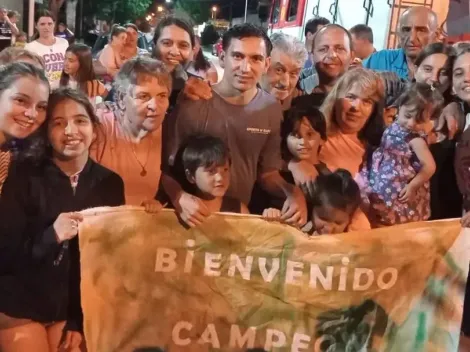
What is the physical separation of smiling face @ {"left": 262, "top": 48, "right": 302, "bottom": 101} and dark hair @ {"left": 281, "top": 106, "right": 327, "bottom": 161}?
8.2 inches

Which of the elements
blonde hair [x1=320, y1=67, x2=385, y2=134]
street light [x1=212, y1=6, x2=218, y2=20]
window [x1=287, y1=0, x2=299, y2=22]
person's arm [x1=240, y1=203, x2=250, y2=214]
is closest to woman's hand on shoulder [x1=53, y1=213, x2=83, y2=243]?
person's arm [x1=240, y1=203, x2=250, y2=214]

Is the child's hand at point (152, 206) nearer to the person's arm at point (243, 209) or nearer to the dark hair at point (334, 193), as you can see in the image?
the person's arm at point (243, 209)

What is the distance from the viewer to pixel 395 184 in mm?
2492

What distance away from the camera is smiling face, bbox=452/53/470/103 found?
2.55 m

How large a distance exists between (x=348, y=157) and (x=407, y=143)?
0.76 ft

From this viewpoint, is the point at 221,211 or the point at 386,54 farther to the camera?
the point at 386,54

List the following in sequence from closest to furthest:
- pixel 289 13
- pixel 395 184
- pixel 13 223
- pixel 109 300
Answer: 1. pixel 13 223
2. pixel 109 300
3. pixel 395 184
4. pixel 289 13

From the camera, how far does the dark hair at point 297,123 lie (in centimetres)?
244

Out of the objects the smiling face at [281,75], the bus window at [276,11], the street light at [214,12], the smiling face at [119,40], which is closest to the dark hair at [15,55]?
the smiling face at [281,75]

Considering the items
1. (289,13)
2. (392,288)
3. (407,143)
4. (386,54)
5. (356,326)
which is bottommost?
(356,326)

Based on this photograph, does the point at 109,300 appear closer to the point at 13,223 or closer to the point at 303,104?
the point at 13,223

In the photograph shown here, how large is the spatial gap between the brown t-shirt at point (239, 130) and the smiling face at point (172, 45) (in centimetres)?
39

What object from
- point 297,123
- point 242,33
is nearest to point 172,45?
point 242,33

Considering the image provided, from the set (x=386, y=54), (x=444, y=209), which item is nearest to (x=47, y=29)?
(x=386, y=54)
